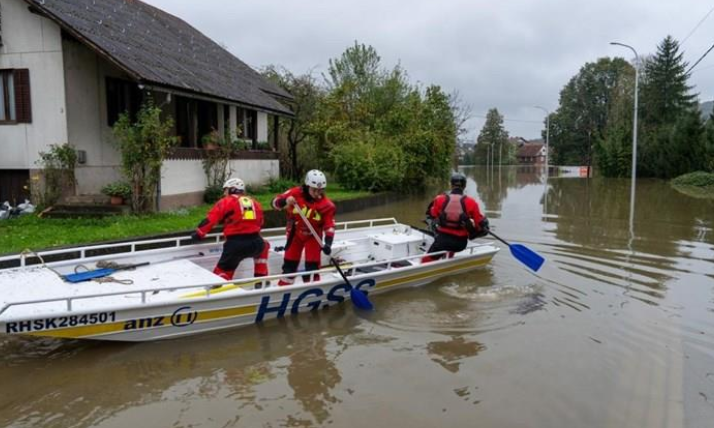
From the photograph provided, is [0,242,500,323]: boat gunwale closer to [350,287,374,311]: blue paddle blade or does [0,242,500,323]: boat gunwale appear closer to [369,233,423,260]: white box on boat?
[350,287,374,311]: blue paddle blade

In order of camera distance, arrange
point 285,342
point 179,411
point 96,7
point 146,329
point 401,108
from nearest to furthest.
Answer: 1. point 179,411
2. point 146,329
3. point 285,342
4. point 96,7
5. point 401,108

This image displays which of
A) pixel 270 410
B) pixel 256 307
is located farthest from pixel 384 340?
pixel 270 410

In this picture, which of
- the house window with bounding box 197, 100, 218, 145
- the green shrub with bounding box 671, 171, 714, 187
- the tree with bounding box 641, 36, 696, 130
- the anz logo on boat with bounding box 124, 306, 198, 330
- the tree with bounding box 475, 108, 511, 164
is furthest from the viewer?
the tree with bounding box 475, 108, 511, 164

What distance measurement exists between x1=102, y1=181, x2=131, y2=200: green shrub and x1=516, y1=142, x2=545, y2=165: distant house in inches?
4221

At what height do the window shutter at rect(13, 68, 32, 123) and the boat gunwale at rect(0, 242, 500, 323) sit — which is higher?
the window shutter at rect(13, 68, 32, 123)

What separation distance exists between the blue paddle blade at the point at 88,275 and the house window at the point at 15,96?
7930 mm

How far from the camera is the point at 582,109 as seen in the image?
78.4 m

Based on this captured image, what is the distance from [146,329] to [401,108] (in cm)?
2266

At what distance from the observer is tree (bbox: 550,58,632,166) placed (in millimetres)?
75750

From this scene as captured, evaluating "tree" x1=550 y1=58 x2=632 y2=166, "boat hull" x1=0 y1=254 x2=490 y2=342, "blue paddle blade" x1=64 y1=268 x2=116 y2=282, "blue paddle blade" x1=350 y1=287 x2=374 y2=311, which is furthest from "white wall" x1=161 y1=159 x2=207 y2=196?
"tree" x1=550 y1=58 x2=632 y2=166

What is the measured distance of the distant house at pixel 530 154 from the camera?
11200 centimetres

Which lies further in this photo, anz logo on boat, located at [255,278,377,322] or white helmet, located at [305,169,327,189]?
white helmet, located at [305,169,327,189]

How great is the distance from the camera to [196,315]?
5.89 metres

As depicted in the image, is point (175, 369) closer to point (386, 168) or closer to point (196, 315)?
point (196, 315)
